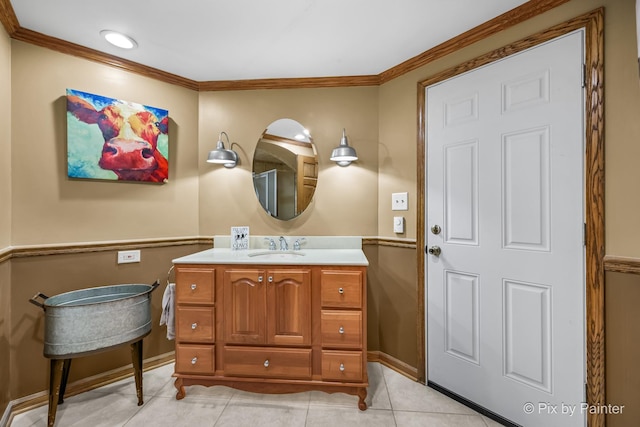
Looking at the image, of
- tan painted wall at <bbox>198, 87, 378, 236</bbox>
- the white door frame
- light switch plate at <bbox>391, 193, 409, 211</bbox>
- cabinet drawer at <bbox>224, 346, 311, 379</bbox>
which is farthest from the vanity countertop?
the white door frame

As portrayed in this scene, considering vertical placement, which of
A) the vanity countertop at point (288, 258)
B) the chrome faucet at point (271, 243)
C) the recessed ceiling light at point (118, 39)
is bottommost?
the vanity countertop at point (288, 258)

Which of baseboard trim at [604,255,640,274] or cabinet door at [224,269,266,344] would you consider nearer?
baseboard trim at [604,255,640,274]

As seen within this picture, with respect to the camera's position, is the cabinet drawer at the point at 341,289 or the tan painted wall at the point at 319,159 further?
the tan painted wall at the point at 319,159

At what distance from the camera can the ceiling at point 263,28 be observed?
5.04 ft

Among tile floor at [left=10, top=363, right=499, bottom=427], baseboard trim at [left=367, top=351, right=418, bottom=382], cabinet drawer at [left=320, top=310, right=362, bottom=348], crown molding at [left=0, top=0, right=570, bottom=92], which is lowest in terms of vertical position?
tile floor at [left=10, top=363, right=499, bottom=427]

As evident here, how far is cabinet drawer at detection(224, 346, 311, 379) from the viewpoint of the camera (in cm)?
176

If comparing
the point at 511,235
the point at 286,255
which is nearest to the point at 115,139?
the point at 286,255

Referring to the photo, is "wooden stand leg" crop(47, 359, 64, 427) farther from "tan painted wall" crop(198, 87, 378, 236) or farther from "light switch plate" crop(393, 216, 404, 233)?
"light switch plate" crop(393, 216, 404, 233)

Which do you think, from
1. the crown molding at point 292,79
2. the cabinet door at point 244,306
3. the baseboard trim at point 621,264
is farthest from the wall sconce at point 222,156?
the baseboard trim at point 621,264

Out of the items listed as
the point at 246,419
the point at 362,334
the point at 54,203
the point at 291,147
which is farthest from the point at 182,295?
the point at 291,147

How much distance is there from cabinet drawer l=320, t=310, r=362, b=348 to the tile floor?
1.37 ft

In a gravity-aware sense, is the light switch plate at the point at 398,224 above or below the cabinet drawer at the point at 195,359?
above

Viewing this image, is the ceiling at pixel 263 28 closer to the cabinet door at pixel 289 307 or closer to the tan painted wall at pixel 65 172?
the tan painted wall at pixel 65 172

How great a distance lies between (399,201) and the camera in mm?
2174
